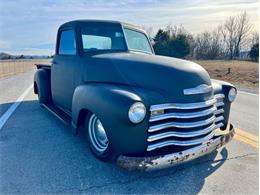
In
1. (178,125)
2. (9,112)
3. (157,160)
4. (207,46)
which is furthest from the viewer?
(207,46)

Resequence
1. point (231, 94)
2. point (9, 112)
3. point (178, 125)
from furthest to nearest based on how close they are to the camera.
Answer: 1. point (9, 112)
2. point (231, 94)
3. point (178, 125)

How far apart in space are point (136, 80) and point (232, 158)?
1.93 meters

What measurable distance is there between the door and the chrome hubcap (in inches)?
43.5

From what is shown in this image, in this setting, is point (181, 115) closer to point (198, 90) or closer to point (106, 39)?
point (198, 90)

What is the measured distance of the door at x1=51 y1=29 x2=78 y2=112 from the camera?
4.49m

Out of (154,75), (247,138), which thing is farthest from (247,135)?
(154,75)

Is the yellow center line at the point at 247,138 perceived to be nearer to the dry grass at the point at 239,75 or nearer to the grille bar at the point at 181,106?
the grille bar at the point at 181,106

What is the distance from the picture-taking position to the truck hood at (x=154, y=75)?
311 centimetres

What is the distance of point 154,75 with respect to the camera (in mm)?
3275

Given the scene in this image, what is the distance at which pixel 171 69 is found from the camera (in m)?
3.31

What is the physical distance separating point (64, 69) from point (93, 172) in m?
2.30

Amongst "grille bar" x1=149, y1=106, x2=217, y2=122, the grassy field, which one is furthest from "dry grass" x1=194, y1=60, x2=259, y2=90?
"grille bar" x1=149, y1=106, x2=217, y2=122

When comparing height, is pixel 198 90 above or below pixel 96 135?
above

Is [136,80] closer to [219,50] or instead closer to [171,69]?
[171,69]
